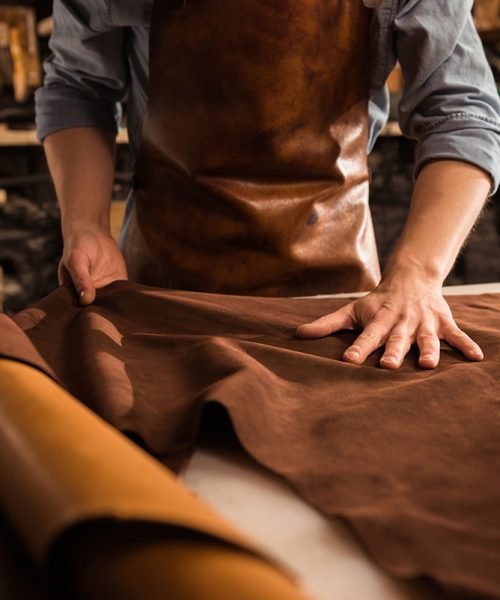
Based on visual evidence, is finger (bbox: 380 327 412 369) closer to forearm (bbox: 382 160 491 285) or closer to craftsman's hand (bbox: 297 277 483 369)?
craftsman's hand (bbox: 297 277 483 369)

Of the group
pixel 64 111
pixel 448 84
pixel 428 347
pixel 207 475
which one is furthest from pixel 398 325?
pixel 64 111

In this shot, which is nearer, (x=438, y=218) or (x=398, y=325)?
(x=398, y=325)

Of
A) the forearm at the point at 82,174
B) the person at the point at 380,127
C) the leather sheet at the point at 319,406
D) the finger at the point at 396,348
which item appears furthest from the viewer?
the forearm at the point at 82,174

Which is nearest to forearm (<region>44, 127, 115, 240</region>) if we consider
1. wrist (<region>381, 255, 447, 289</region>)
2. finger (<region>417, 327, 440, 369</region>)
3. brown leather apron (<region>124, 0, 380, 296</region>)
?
brown leather apron (<region>124, 0, 380, 296</region>)

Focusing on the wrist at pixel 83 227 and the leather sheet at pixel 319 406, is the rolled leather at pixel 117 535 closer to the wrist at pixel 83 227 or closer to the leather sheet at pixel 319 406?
the leather sheet at pixel 319 406

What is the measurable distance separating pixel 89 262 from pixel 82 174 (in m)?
0.25

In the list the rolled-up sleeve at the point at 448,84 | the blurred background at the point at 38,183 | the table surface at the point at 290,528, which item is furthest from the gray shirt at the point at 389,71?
the blurred background at the point at 38,183

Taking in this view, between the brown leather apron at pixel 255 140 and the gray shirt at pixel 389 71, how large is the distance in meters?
0.07

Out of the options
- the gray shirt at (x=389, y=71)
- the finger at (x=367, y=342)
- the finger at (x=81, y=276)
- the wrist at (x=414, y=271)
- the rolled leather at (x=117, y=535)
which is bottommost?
the finger at (x=81, y=276)

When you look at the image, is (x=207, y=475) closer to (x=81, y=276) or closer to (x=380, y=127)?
(x=81, y=276)

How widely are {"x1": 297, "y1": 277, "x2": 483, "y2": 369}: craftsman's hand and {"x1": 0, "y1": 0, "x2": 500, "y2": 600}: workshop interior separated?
30mm

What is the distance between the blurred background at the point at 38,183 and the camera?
9.95ft

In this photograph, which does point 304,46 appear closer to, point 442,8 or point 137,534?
point 442,8

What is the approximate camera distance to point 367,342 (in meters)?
0.86
